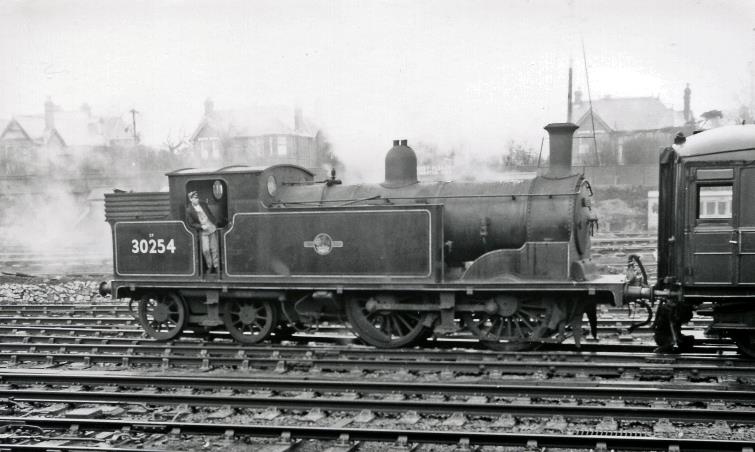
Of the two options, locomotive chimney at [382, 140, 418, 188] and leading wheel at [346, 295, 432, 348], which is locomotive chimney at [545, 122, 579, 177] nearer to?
locomotive chimney at [382, 140, 418, 188]

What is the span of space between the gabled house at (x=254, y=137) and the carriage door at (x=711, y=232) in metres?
14.9

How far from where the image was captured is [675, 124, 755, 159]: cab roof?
27.3ft

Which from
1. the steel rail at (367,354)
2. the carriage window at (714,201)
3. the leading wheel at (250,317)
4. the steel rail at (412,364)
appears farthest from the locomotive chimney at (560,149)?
the leading wheel at (250,317)

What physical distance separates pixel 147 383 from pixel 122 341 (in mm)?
2879

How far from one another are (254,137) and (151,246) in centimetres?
1781

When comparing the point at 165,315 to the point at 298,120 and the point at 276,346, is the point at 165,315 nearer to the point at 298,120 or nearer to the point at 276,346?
the point at 276,346

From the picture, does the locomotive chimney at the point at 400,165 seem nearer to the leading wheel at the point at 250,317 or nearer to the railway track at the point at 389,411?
the leading wheel at the point at 250,317

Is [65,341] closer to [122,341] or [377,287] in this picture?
[122,341]

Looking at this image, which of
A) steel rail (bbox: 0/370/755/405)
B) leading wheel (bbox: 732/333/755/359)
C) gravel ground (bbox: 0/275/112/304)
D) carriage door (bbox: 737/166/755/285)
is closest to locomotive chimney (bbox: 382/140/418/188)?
steel rail (bbox: 0/370/755/405)

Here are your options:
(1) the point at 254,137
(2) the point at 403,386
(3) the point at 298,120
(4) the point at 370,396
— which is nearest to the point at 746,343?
(2) the point at 403,386

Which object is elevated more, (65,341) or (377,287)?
(377,287)

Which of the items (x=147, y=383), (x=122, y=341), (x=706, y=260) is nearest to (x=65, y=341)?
(x=122, y=341)

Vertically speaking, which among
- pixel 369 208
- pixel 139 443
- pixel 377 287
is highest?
pixel 369 208

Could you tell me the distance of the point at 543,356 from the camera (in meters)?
9.08
